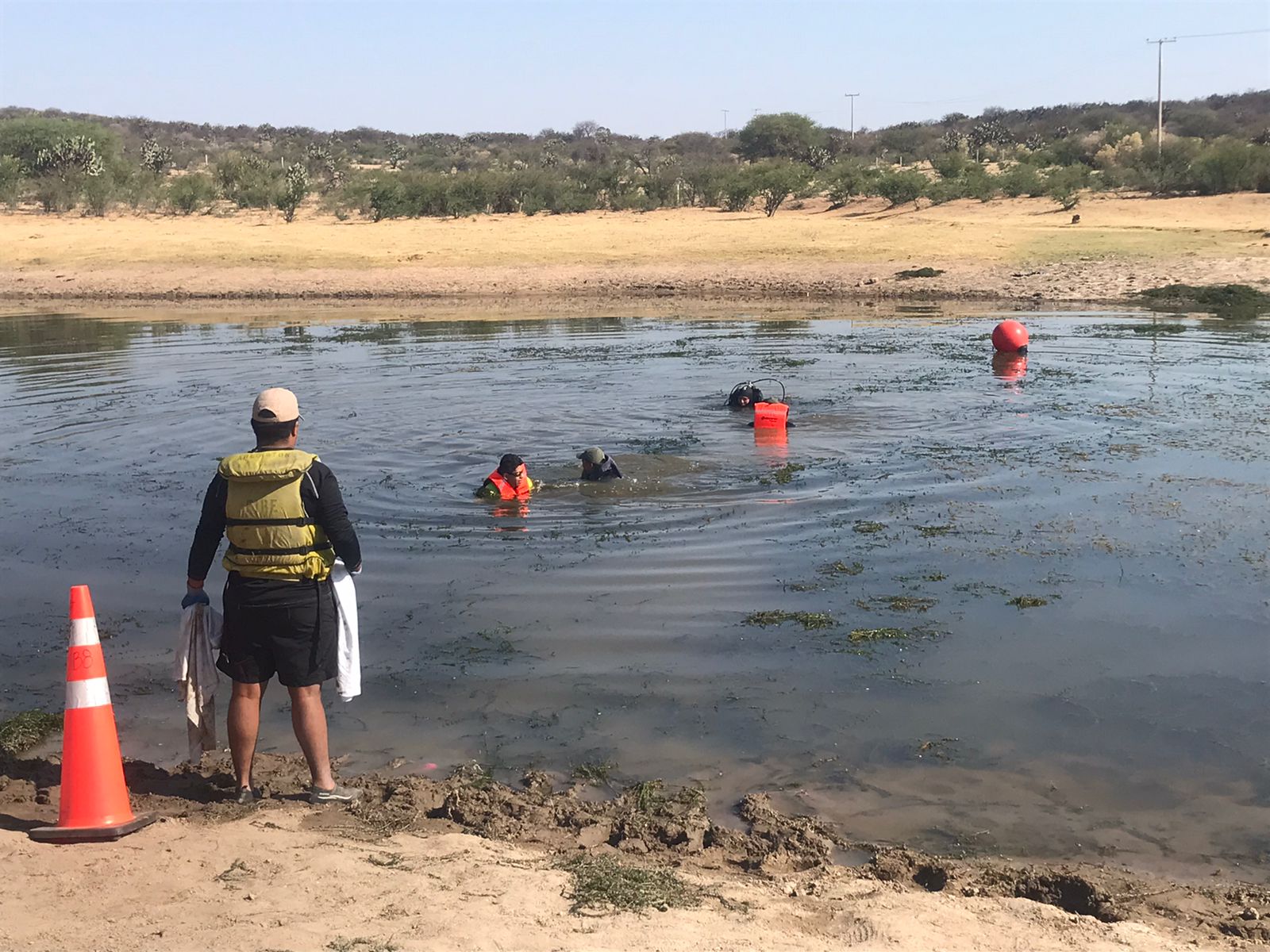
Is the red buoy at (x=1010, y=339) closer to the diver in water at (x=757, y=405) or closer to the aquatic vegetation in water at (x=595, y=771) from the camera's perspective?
the diver in water at (x=757, y=405)

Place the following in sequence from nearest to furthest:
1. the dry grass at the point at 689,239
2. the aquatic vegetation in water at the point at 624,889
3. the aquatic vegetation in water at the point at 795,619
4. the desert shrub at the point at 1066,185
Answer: the aquatic vegetation in water at the point at 624,889, the aquatic vegetation in water at the point at 795,619, the dry grass at the point at 689,239, the desert shrub at the point at 1066,185

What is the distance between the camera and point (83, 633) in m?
5.37

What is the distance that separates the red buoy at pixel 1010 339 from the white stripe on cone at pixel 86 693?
49.8 feet

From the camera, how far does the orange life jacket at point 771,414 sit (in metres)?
13.0

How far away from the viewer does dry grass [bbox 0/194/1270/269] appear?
3034 cm

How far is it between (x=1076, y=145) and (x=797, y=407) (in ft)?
152

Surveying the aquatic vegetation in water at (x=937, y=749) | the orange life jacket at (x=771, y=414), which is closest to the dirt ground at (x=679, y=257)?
the orange life jacket at (x=771, y=414)

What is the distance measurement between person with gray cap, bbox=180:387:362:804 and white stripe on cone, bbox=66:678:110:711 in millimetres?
513

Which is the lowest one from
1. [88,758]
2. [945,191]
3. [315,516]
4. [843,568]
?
[843,568]

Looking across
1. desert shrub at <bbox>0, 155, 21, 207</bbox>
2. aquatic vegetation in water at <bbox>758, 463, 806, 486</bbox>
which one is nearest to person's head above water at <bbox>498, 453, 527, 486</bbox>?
aquatic vegetation in water at <bbox>758, 463, 806, 486</bbox>

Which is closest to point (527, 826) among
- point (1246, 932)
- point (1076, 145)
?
point (1246, 932)

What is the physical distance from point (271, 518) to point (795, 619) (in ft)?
11.4

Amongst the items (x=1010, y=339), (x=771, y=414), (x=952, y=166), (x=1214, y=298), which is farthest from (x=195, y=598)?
(x=952, y=166)

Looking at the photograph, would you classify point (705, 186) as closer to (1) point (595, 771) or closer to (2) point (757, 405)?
(2) point (757, 405)
